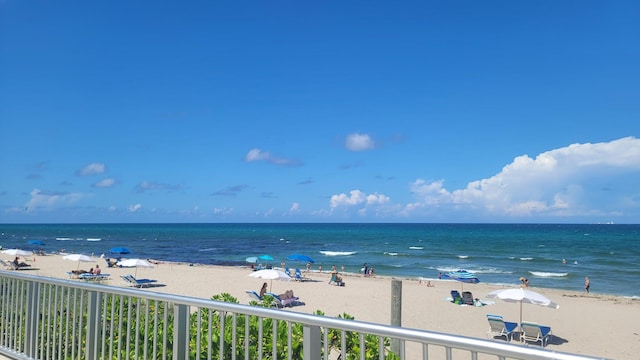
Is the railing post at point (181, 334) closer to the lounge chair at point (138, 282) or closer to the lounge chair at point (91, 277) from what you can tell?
the lounge chair at point (138, 282)

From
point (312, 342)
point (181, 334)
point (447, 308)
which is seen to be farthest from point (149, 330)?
point (447, 308)

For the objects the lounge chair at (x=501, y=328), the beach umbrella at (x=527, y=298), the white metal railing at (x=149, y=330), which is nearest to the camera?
the white metal railing at (x=149, y=330)

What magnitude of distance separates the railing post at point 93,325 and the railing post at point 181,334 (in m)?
1.00

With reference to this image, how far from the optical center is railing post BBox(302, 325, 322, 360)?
262cm

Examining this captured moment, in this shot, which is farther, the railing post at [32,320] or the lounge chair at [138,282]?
the lounge chair at [138,282]

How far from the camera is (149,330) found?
14.5ft

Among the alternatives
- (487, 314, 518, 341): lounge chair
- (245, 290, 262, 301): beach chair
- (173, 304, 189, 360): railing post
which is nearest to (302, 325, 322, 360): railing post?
(173, 304, 189, 360): railing post

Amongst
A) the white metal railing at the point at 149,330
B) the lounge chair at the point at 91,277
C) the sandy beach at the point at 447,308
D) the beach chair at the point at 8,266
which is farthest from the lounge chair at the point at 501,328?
the beach chair at the point at 8,266

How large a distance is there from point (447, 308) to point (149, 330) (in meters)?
16.9

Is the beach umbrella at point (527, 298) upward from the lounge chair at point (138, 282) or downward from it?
upward

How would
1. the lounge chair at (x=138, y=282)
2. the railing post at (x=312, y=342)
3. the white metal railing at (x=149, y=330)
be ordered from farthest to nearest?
the lounge chair at (x=138, y=282), the white metal railing at (x=149, y=330), the railing post at (x=312, y=342)

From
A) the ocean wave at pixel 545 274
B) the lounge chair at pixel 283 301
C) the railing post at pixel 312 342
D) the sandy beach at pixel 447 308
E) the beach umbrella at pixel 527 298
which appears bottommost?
the ocean wave at pixel 545 274

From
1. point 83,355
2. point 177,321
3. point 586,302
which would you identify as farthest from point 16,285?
point 586,302

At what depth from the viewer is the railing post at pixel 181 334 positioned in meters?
3.28
